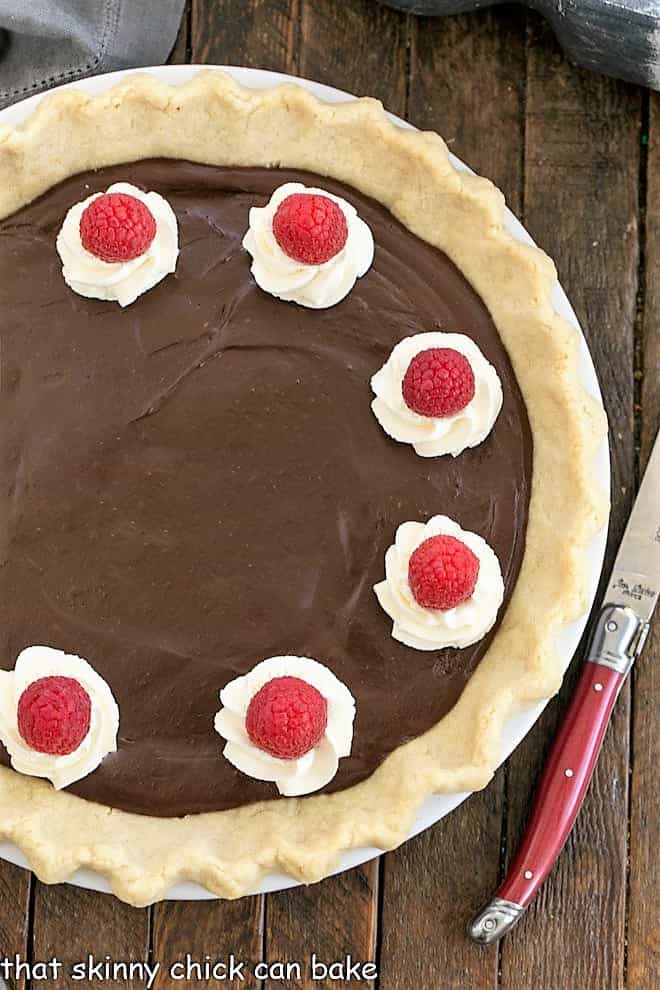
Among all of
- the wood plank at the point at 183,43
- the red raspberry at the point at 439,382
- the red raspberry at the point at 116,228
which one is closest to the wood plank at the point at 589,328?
the red raspberry at the point at 439,382

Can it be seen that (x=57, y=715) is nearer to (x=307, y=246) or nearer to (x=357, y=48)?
(x=307, y=246)

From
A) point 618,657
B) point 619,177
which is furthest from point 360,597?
point 619,177

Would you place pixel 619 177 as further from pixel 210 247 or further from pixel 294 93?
pixel 210 247

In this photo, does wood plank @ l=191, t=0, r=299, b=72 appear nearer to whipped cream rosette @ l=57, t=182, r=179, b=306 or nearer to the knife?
whipped cream rosette @ l=57, t=182, r=179, b=306

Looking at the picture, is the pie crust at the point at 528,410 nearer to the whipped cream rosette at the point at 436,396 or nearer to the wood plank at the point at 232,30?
the whipped cream rosette at the point at 436,396

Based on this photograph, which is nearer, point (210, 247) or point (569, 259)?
point (210, 247)

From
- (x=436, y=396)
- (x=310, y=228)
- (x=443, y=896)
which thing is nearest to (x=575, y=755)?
(x=443, y=896)
